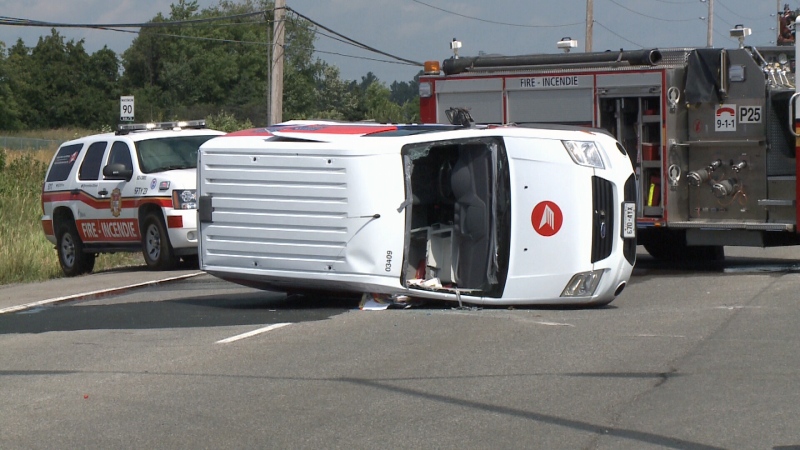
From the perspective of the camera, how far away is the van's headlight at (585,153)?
9.95 meters

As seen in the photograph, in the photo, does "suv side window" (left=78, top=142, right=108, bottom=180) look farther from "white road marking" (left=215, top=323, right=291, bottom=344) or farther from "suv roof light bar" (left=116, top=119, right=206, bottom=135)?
"white road marking" (left=215, top=323, right=291, bottom=344)

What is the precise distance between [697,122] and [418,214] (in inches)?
186

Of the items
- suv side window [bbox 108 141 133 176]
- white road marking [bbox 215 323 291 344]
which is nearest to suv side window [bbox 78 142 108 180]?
suv side window [bbox 108 141 133 176]

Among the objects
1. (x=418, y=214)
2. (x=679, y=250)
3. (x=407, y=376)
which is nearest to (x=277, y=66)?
(x=679, y=250)

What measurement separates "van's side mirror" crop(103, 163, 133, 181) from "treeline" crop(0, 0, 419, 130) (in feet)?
180

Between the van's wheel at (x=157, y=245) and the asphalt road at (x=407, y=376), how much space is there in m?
3.62

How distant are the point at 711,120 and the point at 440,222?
455 cm

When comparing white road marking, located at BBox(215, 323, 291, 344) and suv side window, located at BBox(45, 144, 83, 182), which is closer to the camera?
white road marking, located at BBox(215, 323, 291, 344)

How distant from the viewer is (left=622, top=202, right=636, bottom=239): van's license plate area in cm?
1025

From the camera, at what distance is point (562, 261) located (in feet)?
32.3

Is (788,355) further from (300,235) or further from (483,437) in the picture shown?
(300,235)

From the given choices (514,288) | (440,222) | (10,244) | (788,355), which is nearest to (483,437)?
(788,355)

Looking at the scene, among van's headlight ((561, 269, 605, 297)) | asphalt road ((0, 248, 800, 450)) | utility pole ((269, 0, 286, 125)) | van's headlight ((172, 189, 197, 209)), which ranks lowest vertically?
asphalt road ((0, 248, 800, 450))

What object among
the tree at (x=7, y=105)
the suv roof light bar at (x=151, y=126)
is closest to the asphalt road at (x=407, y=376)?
the suv roof light bar at (x=151, y=126)
